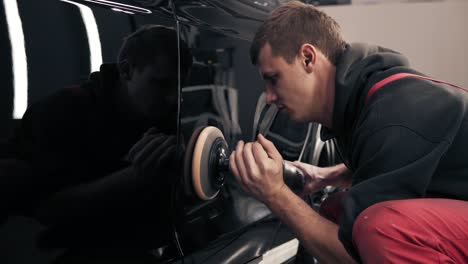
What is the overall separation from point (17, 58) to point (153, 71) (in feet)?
0.87

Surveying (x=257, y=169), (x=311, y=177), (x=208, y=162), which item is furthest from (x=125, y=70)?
(x=311, y=177)

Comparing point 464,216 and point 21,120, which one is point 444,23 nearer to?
point 464,216

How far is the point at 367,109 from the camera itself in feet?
3.42

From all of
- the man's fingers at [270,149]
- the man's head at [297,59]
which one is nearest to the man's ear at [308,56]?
the man's head at [297,59]

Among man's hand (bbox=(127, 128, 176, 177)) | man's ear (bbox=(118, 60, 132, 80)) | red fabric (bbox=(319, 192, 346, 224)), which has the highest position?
man's ear (bbox=(118, 60, 132, 80))

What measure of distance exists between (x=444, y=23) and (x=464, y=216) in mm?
3190

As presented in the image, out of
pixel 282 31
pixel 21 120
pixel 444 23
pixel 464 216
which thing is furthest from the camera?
pixel 444 23

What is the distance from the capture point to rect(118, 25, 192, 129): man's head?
825 millimetres

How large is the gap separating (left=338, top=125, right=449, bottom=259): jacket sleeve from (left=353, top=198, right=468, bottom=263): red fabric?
0.10 ft

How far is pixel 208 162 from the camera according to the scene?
1059 mm

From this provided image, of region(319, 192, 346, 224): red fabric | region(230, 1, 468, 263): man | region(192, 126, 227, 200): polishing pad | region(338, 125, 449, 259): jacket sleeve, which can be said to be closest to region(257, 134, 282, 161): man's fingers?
region(230, 1, 468, 263): man

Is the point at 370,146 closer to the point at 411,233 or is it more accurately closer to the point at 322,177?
the point at 411,233

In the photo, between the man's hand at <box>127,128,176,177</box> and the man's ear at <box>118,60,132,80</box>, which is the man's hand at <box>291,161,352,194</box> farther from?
the man's ear at <box>118,60,132,80</box>

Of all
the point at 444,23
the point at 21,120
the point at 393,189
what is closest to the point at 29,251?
the point at 21,120
